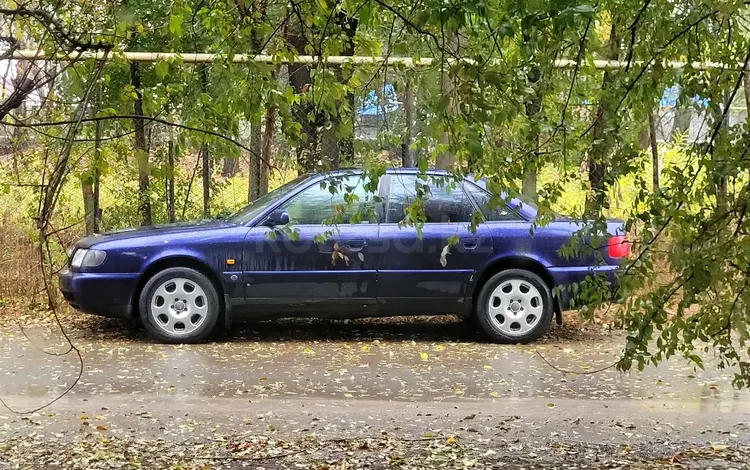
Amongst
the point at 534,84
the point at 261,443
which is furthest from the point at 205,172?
the point at 534,84

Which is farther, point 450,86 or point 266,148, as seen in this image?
point 266,148

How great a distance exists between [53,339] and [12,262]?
1.92 metres

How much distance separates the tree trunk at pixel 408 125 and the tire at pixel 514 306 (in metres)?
1.47

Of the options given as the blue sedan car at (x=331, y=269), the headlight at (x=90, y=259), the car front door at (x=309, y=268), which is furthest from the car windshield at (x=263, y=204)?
the headlight at (x=90, y=259)

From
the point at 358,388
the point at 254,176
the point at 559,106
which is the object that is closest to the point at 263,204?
the point at 254,176

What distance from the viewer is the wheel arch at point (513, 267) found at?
759 cm

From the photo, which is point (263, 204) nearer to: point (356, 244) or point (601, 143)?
point (356, 244)

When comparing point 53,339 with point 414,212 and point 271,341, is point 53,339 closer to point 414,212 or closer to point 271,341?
point 271,341

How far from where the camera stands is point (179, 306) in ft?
24.6

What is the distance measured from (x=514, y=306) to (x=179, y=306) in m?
3.05

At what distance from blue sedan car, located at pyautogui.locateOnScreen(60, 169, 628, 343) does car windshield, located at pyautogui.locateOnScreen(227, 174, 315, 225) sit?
0.16 ft

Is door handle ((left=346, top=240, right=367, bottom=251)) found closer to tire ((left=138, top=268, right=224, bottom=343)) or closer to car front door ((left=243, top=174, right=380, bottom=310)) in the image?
car front door ((left=243, top=174, right=380, bottom=310))

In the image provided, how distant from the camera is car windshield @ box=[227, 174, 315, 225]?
768cm

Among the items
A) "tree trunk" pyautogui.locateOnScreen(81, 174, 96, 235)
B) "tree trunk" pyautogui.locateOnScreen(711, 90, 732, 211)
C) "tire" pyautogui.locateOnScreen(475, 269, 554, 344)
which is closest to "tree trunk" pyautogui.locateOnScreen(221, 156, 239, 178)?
"tree trunk" pyautogui.locateOnScreen(81, 174, 96, 235)
